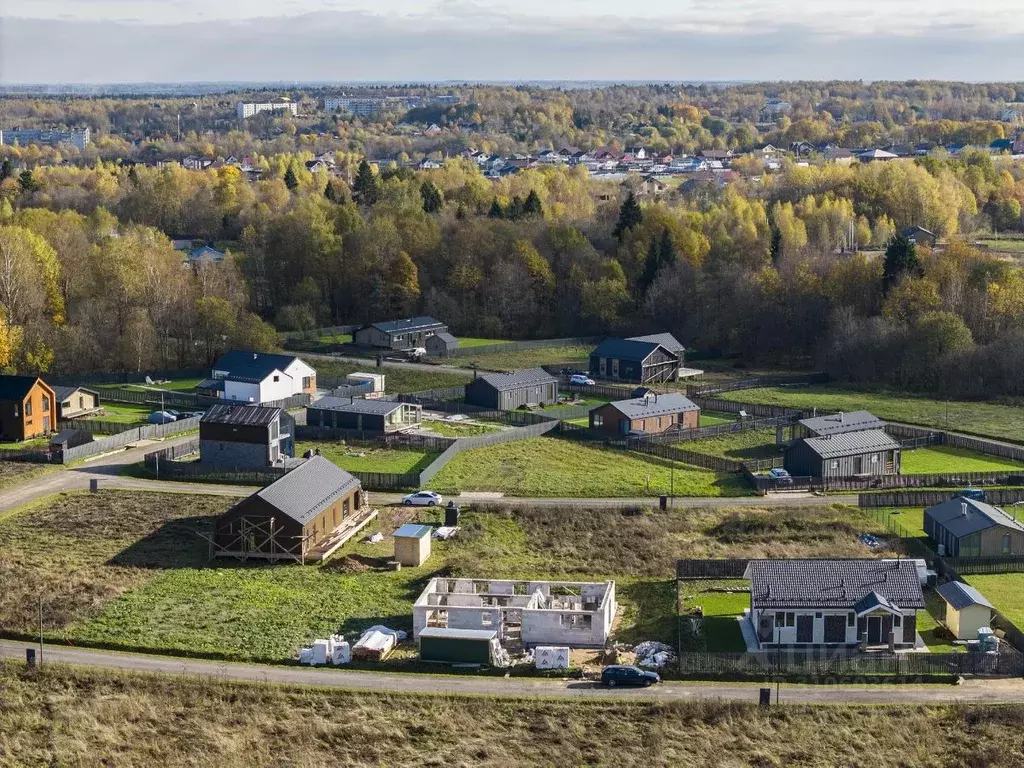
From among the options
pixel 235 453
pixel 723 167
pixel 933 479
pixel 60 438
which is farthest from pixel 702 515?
pixel 723 167

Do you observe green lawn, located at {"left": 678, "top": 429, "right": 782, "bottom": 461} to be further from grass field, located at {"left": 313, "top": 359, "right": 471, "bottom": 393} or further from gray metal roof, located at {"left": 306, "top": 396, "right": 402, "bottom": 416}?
grass field, located at {"left": 313, "top": 359, "right": 471, "bottom": 393}

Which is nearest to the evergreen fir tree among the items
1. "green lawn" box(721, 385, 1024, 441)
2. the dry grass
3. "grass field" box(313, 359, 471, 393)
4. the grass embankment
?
"grass field" box(313, 359, 471, 393)

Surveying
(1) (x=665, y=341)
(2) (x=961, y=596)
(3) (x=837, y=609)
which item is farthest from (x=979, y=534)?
(1) (x=665, y=341)

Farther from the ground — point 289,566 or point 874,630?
point 874,630

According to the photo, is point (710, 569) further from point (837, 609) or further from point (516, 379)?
point (516, 379)

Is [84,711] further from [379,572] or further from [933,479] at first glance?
[933,479]
